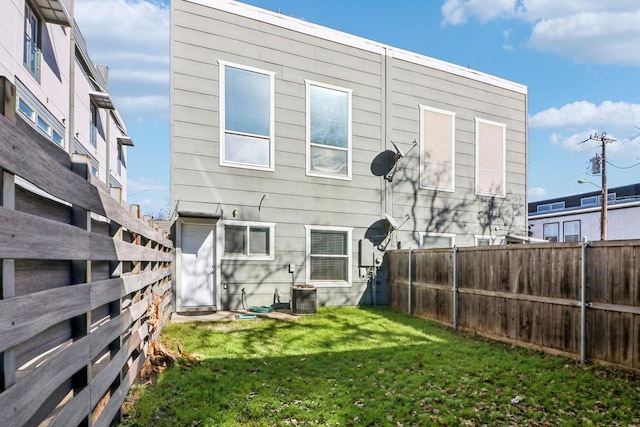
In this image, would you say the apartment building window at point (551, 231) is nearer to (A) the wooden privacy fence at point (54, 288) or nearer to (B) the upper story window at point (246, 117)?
(B) the upper story window at point (246, 117)

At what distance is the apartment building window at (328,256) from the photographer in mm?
9422

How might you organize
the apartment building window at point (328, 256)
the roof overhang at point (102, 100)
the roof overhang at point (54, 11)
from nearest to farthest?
1. the roof overhang at point (54, 11)
2. the apartment building window at point (328, 256)
3. the roof overhang at point (102, 100)

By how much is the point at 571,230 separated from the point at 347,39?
22.8 meters

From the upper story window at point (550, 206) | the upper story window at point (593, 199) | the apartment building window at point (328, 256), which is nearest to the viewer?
the apartment building window at point (328, 256)

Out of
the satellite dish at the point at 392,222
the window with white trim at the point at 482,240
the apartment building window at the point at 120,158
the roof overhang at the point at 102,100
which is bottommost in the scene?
the window with white trim at the point at 482,240

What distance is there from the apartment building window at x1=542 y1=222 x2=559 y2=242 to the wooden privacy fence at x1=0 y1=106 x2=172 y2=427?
2878 centimetres

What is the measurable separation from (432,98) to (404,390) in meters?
9.27

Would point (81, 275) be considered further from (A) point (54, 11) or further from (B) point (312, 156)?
(A) point (54, 11)

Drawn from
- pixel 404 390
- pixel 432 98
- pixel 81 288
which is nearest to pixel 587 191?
pixel 432 98

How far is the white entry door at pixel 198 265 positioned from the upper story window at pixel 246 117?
178 cm

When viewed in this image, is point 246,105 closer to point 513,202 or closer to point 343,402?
point 343,402

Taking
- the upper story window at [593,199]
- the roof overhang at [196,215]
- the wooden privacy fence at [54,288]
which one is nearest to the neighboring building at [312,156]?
the roof overhang at [196,215]

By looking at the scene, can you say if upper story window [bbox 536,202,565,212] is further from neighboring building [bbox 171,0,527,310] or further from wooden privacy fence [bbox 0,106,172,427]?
wooden privacy fence [bbox 0,106,172,427]

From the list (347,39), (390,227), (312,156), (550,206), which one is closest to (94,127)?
(312,156)
